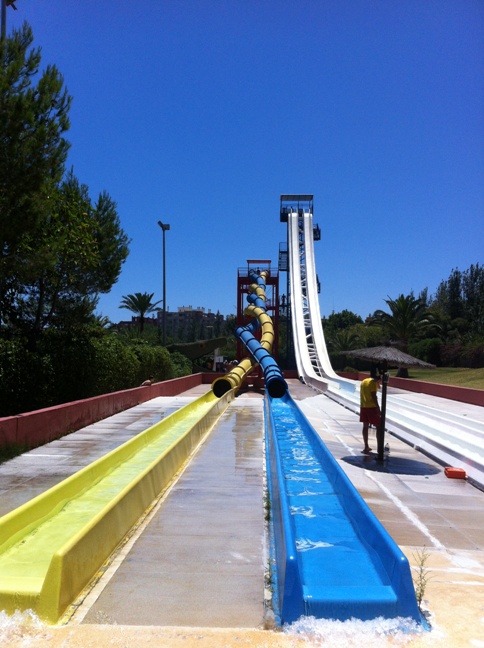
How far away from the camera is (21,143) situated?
32.7 feet

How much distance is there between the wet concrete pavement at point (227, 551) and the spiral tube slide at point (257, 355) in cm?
1032

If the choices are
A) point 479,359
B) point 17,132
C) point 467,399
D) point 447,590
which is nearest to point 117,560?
point 447,590

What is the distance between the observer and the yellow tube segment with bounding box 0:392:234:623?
12.8ft

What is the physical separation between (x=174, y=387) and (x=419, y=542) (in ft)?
64.3

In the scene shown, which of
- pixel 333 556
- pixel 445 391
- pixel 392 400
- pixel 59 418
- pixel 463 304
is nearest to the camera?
pixel 333 556

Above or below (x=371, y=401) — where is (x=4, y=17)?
above

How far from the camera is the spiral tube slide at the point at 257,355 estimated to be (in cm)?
2082

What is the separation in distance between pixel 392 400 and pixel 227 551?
16.4 metres

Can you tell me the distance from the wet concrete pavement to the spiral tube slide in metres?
10.3

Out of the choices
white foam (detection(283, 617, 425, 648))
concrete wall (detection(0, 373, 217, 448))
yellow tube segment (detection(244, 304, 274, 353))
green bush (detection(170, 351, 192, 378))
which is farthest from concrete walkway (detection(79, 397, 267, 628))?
green bush (detection(170, 351, 192, 378))

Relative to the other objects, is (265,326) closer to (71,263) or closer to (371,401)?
(71,263)

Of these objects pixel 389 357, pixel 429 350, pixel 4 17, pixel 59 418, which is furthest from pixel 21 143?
pixel 429 350

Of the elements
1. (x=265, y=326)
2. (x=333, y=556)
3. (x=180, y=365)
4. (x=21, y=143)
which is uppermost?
(x=21, y=143)

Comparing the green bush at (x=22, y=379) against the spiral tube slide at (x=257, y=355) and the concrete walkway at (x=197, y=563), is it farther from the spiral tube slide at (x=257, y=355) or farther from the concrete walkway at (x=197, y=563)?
the spiral tube slide at (x=257, y=355)
